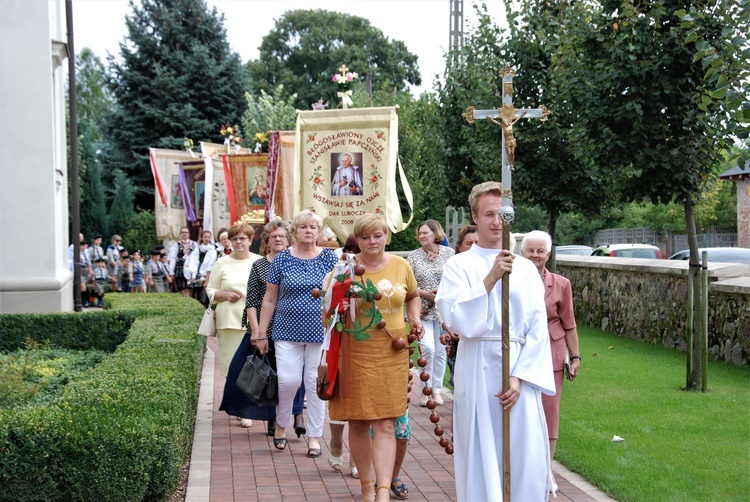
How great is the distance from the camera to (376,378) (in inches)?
229

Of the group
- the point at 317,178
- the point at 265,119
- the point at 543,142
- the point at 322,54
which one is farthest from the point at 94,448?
the point at 322,54

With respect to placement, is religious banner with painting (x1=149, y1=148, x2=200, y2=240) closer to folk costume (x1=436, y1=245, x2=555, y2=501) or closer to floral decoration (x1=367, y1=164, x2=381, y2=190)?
floral decoration (x1=367, y1=164, x2=381, y2=190)

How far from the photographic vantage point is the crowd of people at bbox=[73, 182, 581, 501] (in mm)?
4660

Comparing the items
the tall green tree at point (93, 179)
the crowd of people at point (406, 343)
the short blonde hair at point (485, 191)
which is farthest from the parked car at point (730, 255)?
the tall green tree at point (93, 179)

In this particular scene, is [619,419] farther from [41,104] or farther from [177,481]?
[41,104]

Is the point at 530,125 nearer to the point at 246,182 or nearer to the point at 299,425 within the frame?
the point at 246,182

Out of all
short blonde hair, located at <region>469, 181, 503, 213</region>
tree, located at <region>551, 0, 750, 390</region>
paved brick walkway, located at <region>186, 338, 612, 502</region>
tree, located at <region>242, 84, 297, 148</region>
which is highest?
tree, located at <region>242, 84, 297, 148</region>

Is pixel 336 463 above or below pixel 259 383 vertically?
below

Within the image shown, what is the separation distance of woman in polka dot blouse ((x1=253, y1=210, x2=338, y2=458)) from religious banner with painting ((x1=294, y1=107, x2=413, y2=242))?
10.8ft

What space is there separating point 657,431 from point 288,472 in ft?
10.6

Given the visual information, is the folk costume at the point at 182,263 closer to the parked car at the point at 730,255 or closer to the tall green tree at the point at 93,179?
the parked car at the point at 730,255

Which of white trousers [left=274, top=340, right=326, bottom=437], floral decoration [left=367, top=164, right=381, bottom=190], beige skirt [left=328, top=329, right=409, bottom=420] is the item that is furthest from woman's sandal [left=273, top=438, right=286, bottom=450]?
floral decoration [left=367, top=164, right=381, bottom=190]

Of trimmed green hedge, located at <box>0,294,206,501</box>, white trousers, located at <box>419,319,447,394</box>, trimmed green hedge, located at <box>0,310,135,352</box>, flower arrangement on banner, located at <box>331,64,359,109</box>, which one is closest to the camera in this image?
trimmed green hedge, located at <box>0,294,206,501</box>

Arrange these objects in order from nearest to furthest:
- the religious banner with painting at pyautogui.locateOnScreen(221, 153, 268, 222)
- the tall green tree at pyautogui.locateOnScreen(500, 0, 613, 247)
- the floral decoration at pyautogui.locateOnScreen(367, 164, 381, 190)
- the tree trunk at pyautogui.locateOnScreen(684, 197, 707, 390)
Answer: the tree trunk at pyautogui.locateOnScreen(684, 197, 707, 390) < the floral decoration at pyautogui.locateOnScreen(367, 164, 381, 190) < the tall green tree at pyautogui.locateOnScreen(500, 0, 613, 247) < the religious banner with painting at pyautogui.locateOnScreen(221, 153, 268, 222)
